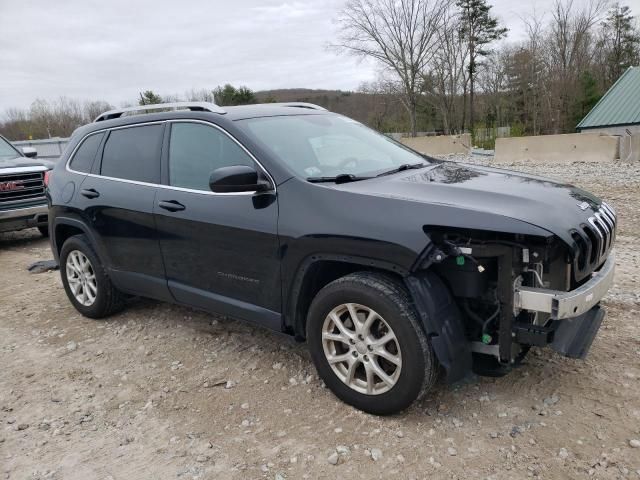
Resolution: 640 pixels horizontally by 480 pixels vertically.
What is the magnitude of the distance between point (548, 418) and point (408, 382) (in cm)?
83

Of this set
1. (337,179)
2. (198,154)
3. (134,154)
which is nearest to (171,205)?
(198,154)

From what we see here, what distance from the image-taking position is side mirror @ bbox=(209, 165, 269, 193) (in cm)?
318

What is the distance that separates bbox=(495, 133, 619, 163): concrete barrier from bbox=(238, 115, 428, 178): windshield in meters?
13.5

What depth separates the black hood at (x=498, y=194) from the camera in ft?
8.85

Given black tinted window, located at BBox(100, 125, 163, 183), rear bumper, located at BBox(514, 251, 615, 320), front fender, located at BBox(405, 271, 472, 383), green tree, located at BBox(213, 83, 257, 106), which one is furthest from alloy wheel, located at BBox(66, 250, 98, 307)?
green tree, located at BBox(213, 83, 257, 106)

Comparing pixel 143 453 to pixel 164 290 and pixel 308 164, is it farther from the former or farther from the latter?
pixel 308 164

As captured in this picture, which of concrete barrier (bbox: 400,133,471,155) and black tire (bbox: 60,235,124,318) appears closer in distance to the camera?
black tire (bbox: 60,235,124,318)

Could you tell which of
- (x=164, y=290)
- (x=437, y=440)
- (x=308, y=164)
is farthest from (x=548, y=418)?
(x=164, y=290)

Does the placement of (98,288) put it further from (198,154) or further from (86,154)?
(198,154)

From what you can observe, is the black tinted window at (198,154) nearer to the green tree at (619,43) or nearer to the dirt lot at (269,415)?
the dirt lot at (269,415)

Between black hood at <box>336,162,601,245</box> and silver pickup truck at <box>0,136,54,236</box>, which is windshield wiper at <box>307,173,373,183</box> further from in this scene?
silver pickup truck at <box>0,136,54,236</box>

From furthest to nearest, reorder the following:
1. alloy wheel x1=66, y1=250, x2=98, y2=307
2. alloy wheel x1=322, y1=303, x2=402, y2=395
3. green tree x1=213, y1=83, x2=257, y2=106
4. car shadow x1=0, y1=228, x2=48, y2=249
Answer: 1. green tree x1=213, y1=83, x2=257, y2=106
2. car shadow x1=0, y1=228, x2=48, y2=249
3. alloy wheel x1=66, y1=250, x2=98, y2=307
4. alloy wheel x1=322, y1=303, x2=402, y2=395

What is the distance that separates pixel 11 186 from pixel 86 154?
440 centimetres

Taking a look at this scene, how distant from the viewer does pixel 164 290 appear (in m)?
4.13
